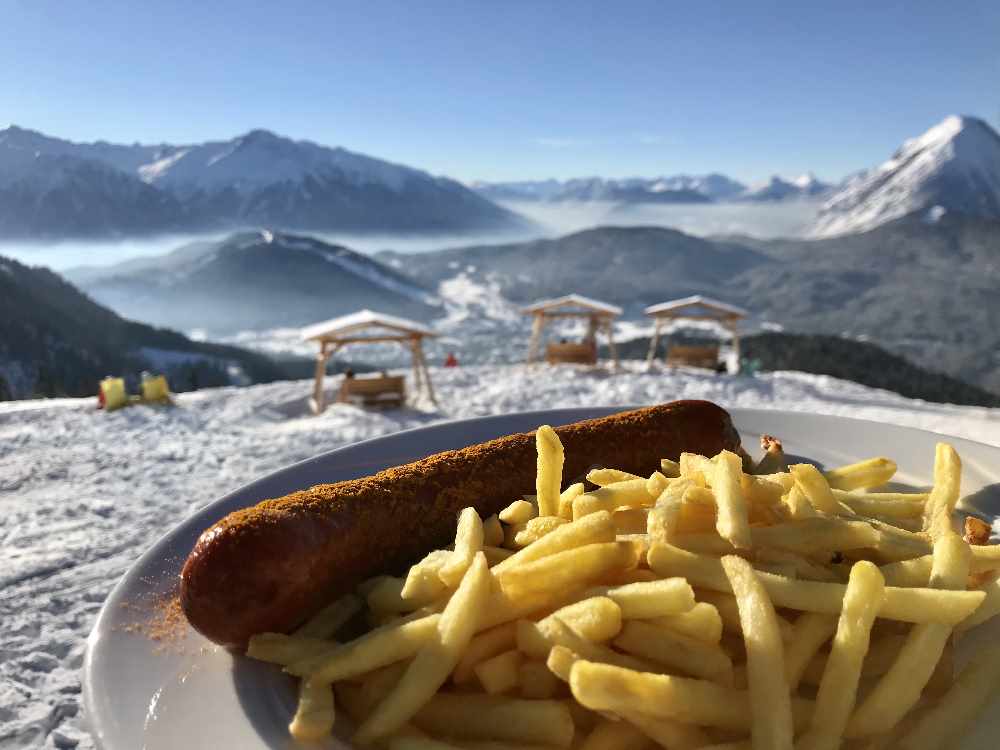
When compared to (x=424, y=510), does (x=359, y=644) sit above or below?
below

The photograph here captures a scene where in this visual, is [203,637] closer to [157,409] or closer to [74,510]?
[74,510]


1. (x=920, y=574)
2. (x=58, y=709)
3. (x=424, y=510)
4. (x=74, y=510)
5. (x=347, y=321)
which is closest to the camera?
(x=920, y=574)

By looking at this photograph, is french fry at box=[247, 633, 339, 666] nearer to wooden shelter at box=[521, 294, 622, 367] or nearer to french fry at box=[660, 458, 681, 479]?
french fry at box=[660, 458, 681, 479]

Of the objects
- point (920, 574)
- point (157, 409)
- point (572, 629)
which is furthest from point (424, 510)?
point (157, 409)

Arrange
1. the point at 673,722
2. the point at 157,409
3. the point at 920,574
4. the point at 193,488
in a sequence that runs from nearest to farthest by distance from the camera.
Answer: the point at 673,722, the point at 920,574, the point at 193,488, the point at 157,409

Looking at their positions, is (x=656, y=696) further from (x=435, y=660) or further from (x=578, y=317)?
(x=578, y=317)

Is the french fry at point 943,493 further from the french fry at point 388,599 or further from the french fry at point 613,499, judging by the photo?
the french fry at point 388,599

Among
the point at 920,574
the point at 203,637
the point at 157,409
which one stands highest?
the point at 920,574

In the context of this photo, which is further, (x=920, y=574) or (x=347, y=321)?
(x=347, y=321)
